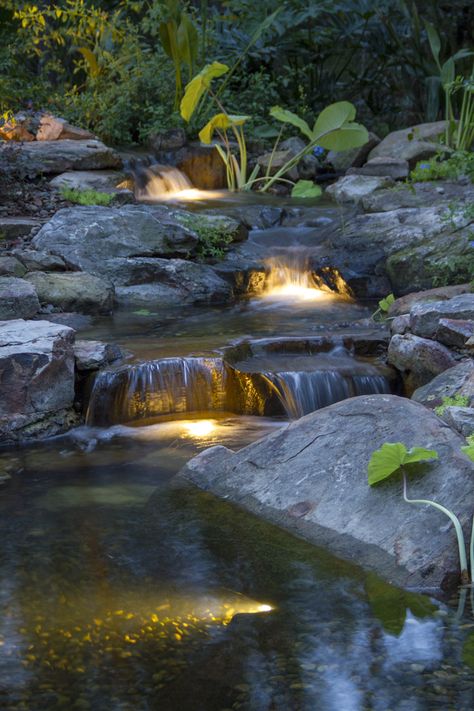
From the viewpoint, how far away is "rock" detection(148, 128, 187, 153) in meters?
14.4

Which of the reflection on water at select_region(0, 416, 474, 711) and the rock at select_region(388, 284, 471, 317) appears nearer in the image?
the reflection on water at select_region(0, 416, 474, 711)

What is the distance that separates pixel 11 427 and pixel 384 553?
3.09 metres

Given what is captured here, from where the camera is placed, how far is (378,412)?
487cm

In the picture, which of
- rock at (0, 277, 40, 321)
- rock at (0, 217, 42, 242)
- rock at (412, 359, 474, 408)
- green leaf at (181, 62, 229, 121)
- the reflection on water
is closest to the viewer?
the reflection on water

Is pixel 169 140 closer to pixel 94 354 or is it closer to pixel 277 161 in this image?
pixel 277 161

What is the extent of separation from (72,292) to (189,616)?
18.4 feet

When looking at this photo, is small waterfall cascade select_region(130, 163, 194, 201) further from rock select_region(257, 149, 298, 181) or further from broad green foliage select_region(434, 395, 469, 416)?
broad green foliage select_region(434, 395, 469, 416)

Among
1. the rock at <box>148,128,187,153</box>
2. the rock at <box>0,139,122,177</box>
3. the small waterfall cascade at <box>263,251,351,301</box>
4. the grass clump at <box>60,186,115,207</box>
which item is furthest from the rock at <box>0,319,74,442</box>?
the rock at <box>148,128,187,153</box>

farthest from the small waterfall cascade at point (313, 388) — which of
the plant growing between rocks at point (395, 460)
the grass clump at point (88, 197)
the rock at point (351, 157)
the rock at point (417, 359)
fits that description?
the rock at point (351, 157)

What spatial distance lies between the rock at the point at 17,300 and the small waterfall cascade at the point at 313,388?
2.47 meters

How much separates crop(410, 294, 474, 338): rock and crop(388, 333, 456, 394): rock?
0.42 feet

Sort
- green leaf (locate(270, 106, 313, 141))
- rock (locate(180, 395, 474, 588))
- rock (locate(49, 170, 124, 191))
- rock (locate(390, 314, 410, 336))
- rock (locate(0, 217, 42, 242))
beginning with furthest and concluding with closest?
green leaf (locate(270, 106, 313, 141)), rock (locate(49, 170, 124, 191)), rock (locate(0, 217, 42, 242)), rock (locate(390, 314, 410, 336)), rock (locate(180, 395, 474, 588))

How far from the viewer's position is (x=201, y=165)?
14.2 metres

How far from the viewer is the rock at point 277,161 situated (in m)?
14.1
